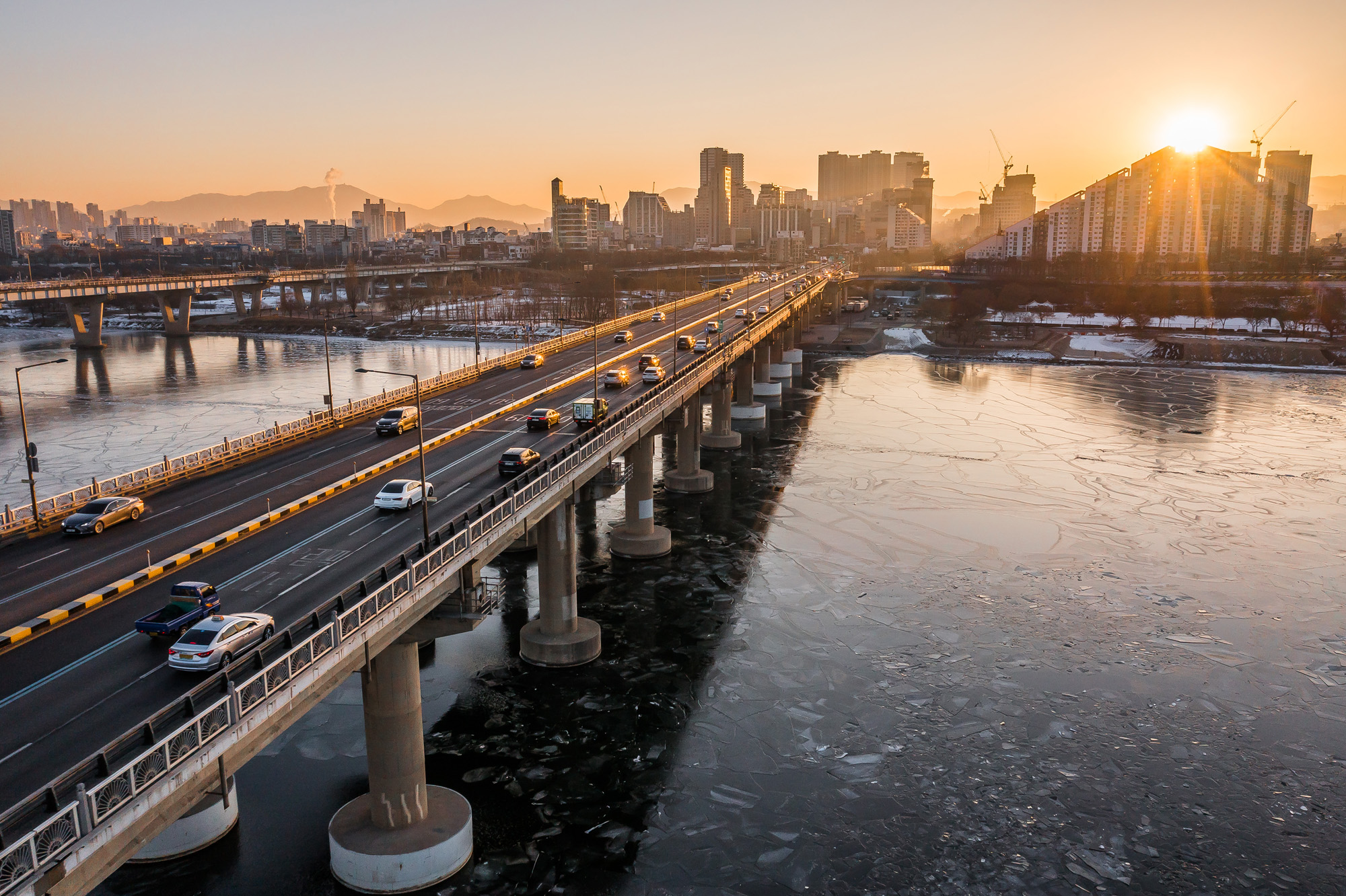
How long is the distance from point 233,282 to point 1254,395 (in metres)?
166

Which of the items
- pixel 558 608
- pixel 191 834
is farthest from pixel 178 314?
pixel 191 834

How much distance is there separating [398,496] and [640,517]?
20.8 metres

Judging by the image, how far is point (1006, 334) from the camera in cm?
16800

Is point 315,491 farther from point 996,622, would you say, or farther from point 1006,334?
point 1006,334

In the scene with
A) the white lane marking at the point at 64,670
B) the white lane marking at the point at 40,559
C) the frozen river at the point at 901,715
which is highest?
the white lane marking at the point at 40,559

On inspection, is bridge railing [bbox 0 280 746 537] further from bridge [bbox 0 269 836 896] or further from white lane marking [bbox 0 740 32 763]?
white lane marking [bbox 0 740 32 763]

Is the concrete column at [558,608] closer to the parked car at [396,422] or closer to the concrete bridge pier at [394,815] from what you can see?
the parked car at [396,422]

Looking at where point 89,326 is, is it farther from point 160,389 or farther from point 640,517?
point 640,517

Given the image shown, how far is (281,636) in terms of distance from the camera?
787 inches

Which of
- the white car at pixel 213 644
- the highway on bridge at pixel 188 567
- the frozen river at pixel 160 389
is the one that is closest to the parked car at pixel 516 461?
the highway on bridge at pixel 188 567

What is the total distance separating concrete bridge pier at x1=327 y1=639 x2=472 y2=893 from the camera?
24.4 m

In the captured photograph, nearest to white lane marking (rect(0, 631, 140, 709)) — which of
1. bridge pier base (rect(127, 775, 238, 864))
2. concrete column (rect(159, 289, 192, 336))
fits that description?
bridge pier base (rect(127, 775, 238, 864))

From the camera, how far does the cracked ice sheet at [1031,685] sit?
88.8ft

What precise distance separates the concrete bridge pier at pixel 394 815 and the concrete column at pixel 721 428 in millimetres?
56505
